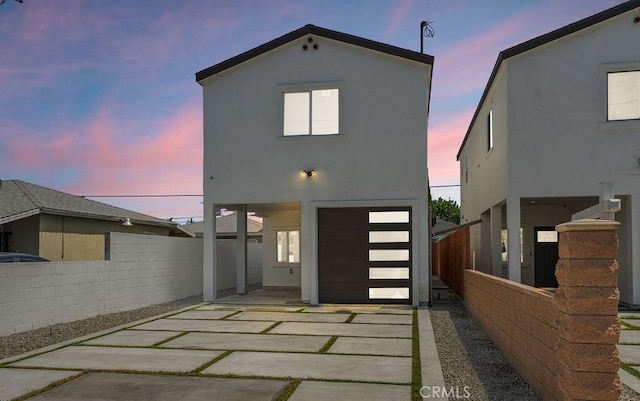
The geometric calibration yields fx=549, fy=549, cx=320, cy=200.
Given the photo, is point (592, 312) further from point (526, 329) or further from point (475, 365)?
point (475, 365)

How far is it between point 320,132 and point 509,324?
8730 millimetres

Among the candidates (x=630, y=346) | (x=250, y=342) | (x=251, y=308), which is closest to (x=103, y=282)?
(x=251, y=308)

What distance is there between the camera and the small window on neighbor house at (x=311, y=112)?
15.3 metres

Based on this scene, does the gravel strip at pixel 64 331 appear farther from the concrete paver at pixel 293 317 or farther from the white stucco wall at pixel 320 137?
the white stucco wall at pixel 320 137

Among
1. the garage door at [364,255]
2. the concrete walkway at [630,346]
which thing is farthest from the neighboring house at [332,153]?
the concrete walkway at [630,346]

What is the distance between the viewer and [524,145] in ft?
45.0

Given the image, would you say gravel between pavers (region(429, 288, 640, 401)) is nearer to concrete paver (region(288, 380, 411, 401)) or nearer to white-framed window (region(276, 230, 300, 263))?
concrete paver (region(288, 380, 411, 401))

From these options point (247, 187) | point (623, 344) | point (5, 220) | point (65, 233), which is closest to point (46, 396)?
point (623, 344)

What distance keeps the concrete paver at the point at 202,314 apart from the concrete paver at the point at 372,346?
409 centimetres

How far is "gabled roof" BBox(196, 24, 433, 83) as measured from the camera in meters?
14.5

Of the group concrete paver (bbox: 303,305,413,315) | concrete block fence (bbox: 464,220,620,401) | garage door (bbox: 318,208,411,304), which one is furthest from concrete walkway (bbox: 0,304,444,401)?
garage door (bbox: 318,208,411,304)

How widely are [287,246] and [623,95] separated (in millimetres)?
12520

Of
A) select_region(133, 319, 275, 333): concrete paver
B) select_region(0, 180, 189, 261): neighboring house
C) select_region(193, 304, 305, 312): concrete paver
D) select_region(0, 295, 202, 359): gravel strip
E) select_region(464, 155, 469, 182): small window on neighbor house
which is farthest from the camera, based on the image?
select_region(464, 155, 469, 182): small window on neighbor house
